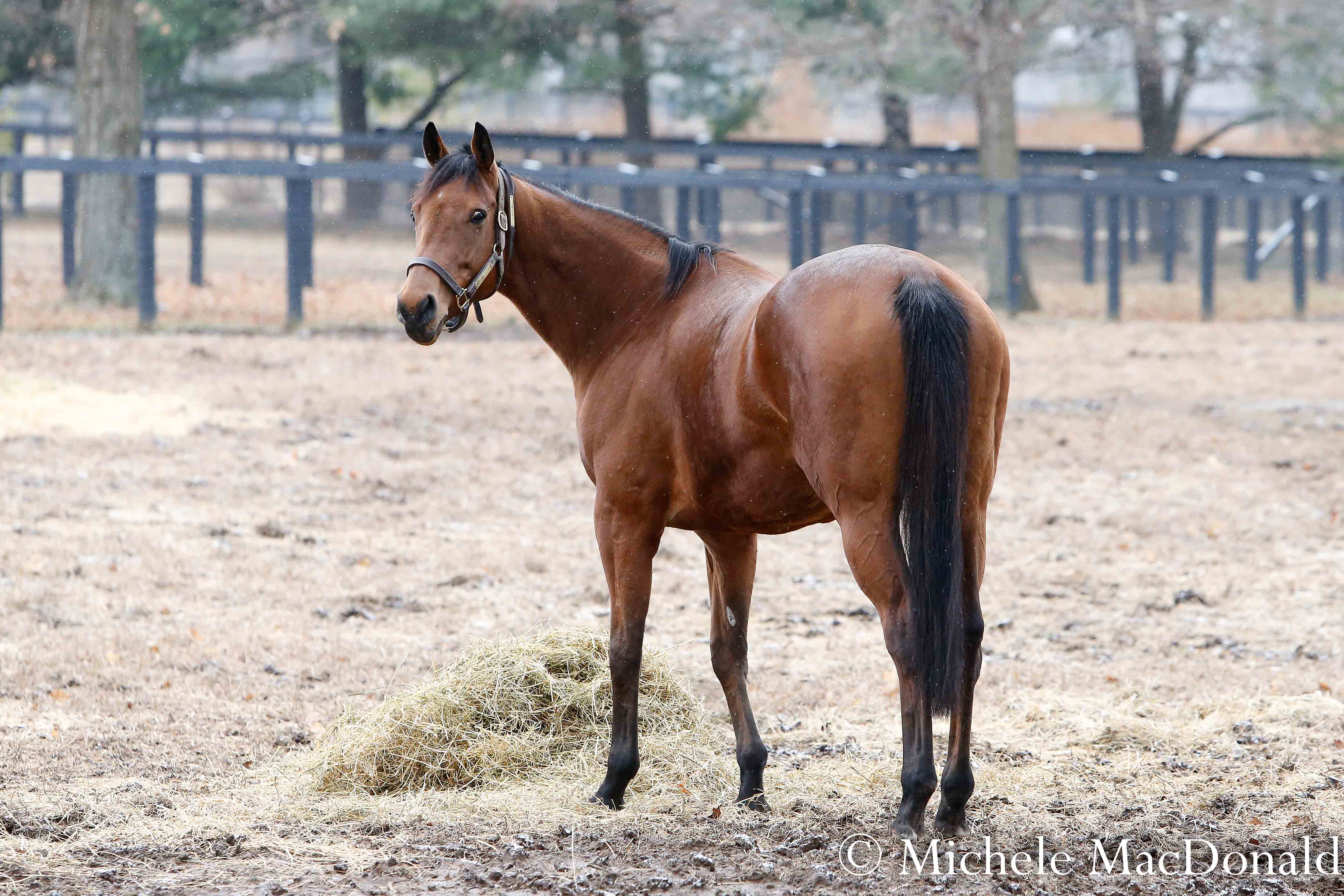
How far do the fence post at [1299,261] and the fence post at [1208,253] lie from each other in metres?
1.30

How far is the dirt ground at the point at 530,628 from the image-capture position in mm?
3852

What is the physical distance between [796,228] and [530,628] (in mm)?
12322

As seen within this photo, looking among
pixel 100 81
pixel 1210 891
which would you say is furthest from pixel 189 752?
pixel 100 81

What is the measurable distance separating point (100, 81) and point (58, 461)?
27.6 ft

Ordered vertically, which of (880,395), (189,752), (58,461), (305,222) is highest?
(305,222)

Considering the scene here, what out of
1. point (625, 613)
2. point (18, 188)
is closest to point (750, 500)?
point (625, 613)

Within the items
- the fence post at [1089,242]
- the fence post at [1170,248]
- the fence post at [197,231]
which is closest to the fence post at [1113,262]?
the fence post at [1089,242]

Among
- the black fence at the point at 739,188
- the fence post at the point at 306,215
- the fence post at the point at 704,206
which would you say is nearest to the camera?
the black fence at the point at 739,188

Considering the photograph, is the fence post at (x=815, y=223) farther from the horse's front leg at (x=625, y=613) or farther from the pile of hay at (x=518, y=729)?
the horse's front leg at (x=625, y=613)

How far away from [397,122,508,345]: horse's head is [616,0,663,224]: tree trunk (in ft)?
57.6

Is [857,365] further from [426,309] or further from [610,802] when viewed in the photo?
[610,802]

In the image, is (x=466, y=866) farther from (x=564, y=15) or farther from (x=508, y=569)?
(x=564, y=15)

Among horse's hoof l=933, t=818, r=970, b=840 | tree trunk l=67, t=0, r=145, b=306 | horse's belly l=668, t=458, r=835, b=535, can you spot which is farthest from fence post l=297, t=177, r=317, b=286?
horse's hoof l=933, t=818, r=970, b=840

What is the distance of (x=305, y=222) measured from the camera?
14.8 meters
